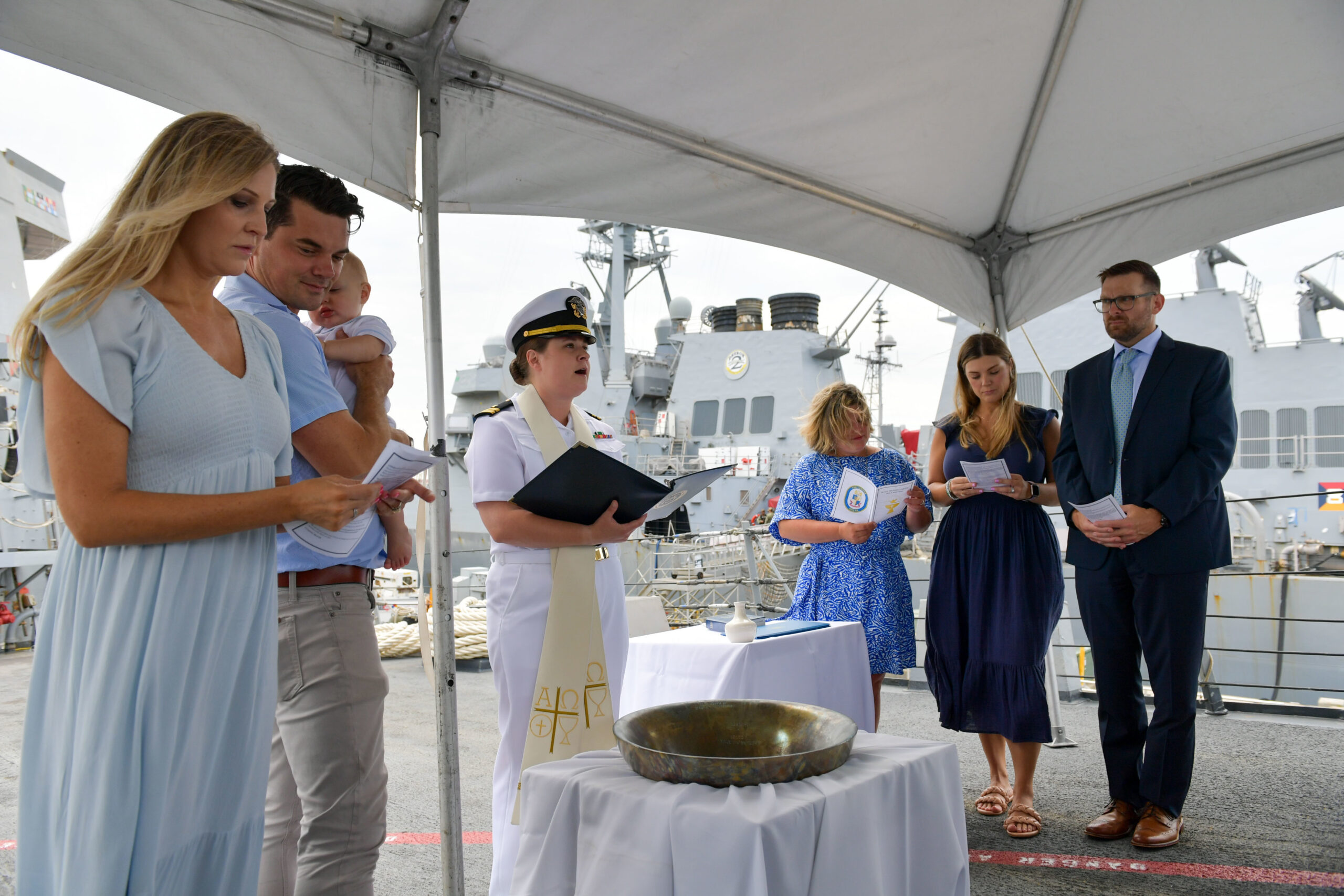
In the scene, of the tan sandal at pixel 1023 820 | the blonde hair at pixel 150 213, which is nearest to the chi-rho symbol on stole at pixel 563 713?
the blonde hair at pixel 150 213

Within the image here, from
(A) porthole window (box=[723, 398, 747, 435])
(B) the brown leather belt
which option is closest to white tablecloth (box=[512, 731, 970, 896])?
(B) the brown leather belt

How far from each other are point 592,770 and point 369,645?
0.70 m

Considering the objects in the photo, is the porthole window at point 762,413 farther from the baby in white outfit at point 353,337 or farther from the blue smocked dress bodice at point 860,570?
the baby in white outfit at point 353,337

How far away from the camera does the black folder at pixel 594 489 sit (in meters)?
1.83

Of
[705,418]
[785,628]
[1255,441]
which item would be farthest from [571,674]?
[705,418]

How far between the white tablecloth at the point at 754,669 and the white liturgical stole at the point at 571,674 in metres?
0.23

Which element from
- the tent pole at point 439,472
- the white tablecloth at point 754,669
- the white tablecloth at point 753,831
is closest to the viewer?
the white tablecloth at point 753,831

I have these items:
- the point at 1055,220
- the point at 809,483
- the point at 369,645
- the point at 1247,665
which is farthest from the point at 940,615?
the point at 1247,665

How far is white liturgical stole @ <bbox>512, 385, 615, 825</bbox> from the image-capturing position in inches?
81.7

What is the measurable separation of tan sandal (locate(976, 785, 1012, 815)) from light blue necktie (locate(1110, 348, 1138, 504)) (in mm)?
1265

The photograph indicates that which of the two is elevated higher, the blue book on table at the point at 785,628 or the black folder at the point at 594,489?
the black folder at the point at 594,489

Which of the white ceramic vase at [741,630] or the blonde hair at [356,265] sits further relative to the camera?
the white ceramic vase at [741,630]

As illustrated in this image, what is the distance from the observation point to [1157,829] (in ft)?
9.12

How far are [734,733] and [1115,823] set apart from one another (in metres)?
2.33
